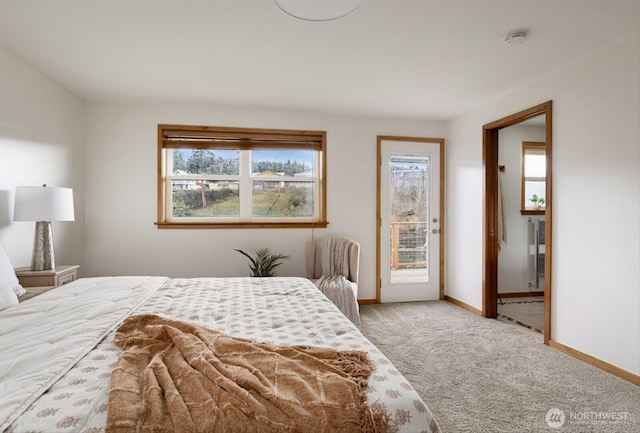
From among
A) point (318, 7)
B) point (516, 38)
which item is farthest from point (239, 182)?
point (516, 38)

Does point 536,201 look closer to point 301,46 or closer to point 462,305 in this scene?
point 462,305

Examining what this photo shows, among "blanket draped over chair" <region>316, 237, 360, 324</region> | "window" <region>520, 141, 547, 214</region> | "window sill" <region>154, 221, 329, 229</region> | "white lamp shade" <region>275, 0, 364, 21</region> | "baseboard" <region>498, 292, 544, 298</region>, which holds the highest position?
"white lamp shade" <region>275, 0, 364, 21</region>

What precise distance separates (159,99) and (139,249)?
5.58 feet

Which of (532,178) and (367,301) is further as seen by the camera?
(532,178)

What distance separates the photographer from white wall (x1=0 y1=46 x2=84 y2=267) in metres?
2.68

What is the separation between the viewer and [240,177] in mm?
4230

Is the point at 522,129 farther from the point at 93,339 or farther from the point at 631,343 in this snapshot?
the point at 93,339

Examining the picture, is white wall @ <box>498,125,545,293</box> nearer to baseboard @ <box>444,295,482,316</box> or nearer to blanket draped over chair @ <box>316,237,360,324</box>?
baseboard @ <box>444,295,482,316</box>

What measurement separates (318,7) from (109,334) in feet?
6.04

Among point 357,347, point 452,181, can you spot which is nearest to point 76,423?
point 357,347

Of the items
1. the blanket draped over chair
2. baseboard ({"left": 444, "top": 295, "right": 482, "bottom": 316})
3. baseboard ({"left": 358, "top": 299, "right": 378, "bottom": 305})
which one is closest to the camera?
the blanket draped over chair

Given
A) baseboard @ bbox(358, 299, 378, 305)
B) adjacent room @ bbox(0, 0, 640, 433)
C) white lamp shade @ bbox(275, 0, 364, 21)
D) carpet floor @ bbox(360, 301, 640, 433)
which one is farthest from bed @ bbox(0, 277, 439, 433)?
baseboard @ bbox(358, 299, 378, 305)

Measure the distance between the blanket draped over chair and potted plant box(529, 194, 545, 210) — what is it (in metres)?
3.02

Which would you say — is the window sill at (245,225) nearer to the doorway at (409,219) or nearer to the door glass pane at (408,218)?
the doorway at (409,219)
